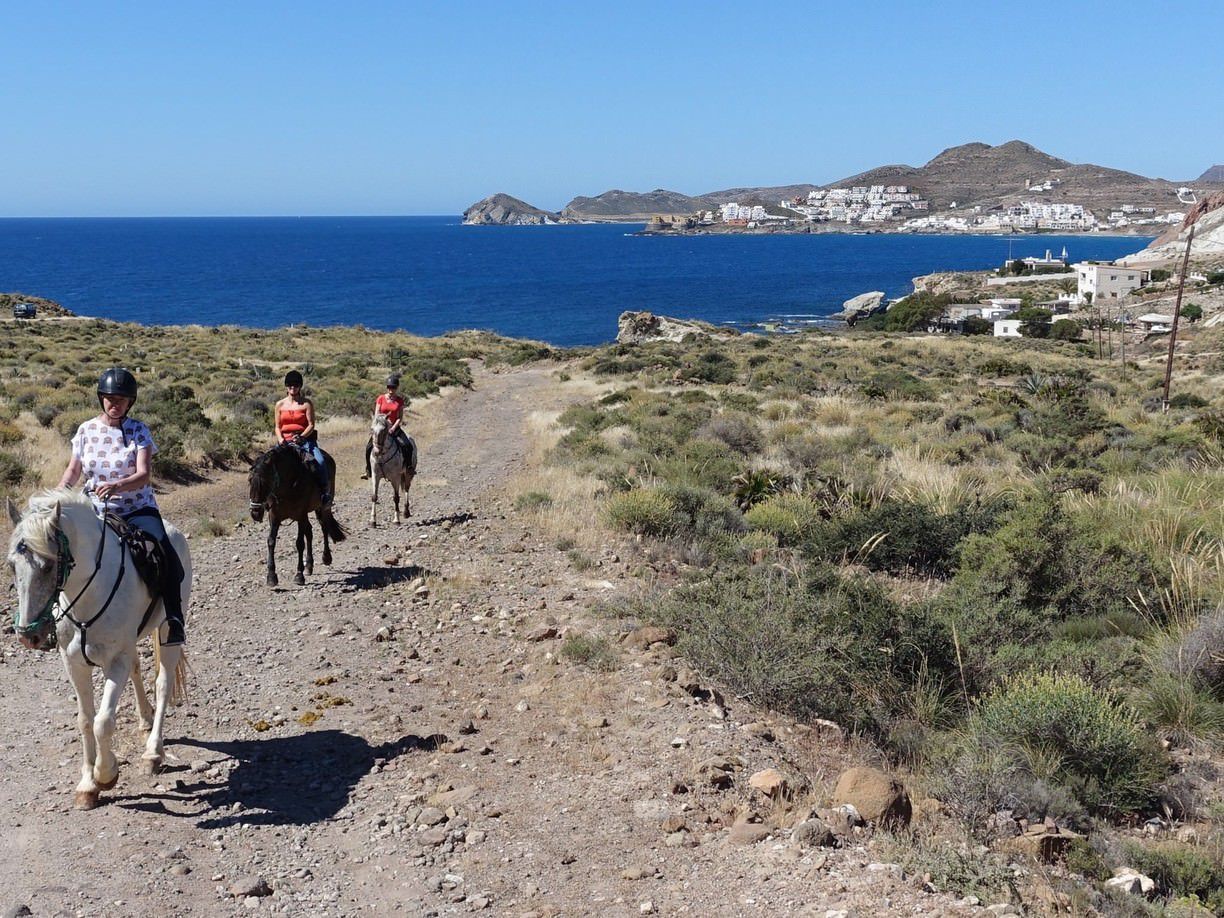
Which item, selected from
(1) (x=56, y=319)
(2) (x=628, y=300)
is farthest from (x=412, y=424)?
(2) (x=628, y=300)

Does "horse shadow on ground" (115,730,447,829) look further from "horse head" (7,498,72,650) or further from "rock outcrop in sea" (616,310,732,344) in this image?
"rock outcrop in sea" (616,310,732,344)

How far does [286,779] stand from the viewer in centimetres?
666

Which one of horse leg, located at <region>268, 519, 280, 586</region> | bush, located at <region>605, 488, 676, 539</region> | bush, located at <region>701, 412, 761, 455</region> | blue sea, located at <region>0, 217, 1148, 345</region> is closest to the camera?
horse leg, located at <region>268, 519, 280, 586</region>

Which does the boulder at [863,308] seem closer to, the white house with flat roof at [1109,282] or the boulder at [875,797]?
the white house with flat roof at [1109,282]

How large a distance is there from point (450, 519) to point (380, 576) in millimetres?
3319

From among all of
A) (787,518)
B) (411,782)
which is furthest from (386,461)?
(411,782)

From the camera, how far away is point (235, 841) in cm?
583

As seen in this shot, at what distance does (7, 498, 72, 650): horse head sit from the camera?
5.43 meters

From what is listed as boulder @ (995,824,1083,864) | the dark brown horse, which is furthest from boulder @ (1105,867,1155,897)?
the dark brown horse

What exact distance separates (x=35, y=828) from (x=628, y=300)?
125m

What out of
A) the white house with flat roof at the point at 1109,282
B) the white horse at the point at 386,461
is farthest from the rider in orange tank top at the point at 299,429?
the white house with flat roof at the point at 1109,282

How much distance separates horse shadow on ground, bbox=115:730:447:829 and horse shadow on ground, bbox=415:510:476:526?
746cm

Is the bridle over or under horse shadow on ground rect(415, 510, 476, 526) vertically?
over

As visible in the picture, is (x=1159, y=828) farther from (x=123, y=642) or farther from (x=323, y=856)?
(x=123, y=642)
